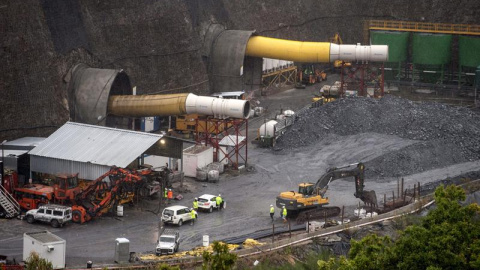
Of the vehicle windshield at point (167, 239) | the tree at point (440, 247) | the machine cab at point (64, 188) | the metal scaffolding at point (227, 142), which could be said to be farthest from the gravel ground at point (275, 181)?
the tree at point (440, 247)

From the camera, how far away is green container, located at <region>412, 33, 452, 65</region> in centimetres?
8575

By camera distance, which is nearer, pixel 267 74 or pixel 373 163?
pixel 373 163

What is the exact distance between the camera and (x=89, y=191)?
53969mm

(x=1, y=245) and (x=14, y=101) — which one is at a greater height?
(x=14, y=101)

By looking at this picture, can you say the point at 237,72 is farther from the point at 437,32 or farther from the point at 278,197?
the point at 278,197

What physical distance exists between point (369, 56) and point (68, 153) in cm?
2743

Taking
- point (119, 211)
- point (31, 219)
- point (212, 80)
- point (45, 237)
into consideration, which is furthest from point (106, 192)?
point (212, 80)

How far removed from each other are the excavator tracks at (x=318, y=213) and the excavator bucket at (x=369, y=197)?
1725 mm

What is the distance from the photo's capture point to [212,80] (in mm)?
79562

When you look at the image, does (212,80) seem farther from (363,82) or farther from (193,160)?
(193,160)

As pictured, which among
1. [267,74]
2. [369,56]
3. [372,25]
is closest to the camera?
[369,56]

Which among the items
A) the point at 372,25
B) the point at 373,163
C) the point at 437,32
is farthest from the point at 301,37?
the point at 373,163

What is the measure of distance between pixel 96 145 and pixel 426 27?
40304 millimetres

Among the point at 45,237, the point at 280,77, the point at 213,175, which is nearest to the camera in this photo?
the point at 45,237
